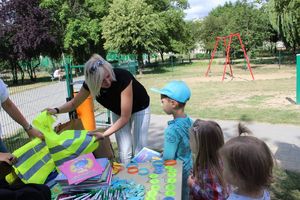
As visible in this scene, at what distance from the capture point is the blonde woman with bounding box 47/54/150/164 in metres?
2.65

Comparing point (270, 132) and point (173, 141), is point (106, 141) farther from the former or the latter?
point (270, 132)

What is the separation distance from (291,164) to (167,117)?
13.0 feet

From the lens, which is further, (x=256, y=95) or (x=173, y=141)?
(x=256, y=95)

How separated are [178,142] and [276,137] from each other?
380cm

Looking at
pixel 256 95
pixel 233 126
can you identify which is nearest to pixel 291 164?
pixel 233 126

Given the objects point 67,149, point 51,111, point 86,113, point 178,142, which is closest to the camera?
point 67,149

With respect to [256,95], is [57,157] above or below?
above

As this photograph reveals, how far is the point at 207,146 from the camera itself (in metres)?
2.13

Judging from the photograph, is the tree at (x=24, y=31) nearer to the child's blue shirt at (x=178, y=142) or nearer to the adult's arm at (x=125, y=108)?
the adult's arm at (x=125, y=108)

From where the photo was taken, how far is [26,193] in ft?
4.65

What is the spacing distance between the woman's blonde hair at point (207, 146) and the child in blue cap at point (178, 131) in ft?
0.87

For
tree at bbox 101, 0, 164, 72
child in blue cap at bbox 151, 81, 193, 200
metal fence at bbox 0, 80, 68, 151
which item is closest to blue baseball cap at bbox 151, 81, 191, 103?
child in blue cap at bbox 151, 81, 193, 200

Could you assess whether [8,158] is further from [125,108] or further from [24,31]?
[24,31]

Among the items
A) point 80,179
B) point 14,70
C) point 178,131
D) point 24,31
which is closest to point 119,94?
point 178,131
